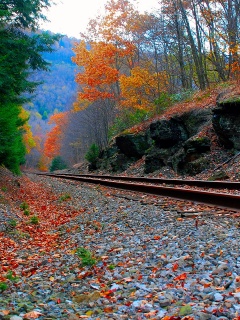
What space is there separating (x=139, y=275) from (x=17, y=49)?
39.1ft

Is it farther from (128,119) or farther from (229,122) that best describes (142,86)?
(229,122)

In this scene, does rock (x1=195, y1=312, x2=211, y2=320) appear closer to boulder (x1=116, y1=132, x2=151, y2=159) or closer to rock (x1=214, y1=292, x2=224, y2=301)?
rock (x1=214, y1=292, x2=224, y2=301)

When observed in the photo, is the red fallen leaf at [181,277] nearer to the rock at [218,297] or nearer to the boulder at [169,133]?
the rock at [218,297]

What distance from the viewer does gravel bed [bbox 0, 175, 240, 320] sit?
321 centimetres

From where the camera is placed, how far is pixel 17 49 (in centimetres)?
1384

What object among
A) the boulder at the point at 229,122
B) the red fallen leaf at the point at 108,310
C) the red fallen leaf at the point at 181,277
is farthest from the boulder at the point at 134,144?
the red fallen leaf at the point at 108,310

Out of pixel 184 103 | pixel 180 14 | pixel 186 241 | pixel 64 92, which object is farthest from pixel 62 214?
pixel 64 92

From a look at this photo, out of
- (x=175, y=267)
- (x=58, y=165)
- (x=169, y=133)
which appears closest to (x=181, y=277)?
(x=175, y=267)

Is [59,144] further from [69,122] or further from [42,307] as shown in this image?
[42,307]

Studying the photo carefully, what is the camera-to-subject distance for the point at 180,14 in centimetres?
2275

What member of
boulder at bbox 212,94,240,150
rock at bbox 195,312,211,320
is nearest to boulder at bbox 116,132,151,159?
boulder at bbox 212,94,240,150

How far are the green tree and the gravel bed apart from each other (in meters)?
7.57

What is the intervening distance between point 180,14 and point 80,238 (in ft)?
64.7

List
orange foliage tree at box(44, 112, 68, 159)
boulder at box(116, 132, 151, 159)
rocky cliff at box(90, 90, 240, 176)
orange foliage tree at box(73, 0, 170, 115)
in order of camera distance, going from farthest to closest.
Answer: orange foliage tree at box(44, 112, 68, 159), orange foliage tree at box(73, 0, 170, 115), boulder at box(116, 132, 151, 159), rocky cliff at box(90, 90, 240, 176)
